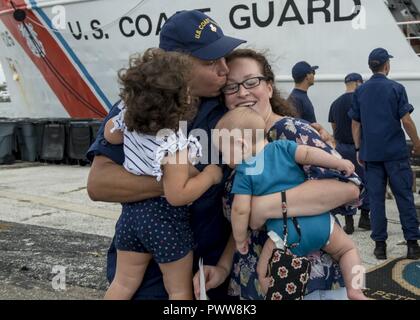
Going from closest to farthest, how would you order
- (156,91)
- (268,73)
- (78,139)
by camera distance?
(156,91) < (268,73) < (78,139)

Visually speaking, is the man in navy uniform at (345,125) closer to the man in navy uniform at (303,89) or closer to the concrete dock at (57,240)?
the man in navy uniform at (303,89)

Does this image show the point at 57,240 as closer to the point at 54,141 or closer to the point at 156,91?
the point at 156,91

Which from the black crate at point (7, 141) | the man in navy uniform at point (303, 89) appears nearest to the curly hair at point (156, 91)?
the man in navy uniform at point (303, 89)

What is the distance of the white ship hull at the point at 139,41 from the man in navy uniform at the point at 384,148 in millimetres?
897

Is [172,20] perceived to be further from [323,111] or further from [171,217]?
[323,111]

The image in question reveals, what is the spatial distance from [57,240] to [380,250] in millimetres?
2896

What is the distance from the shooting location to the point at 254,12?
7664 millimetres


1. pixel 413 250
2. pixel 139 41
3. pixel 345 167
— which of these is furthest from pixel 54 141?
pixel 345 167

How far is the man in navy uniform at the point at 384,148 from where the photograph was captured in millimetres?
4637

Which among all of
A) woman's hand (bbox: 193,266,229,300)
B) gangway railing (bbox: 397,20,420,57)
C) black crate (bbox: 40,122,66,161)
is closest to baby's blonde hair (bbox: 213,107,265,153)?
woman's hand (bbox: 193,266,229,300)

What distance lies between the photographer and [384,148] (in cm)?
470

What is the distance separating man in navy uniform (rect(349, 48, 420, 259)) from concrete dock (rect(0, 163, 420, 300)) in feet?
1.02

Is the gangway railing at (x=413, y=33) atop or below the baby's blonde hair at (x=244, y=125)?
atop
